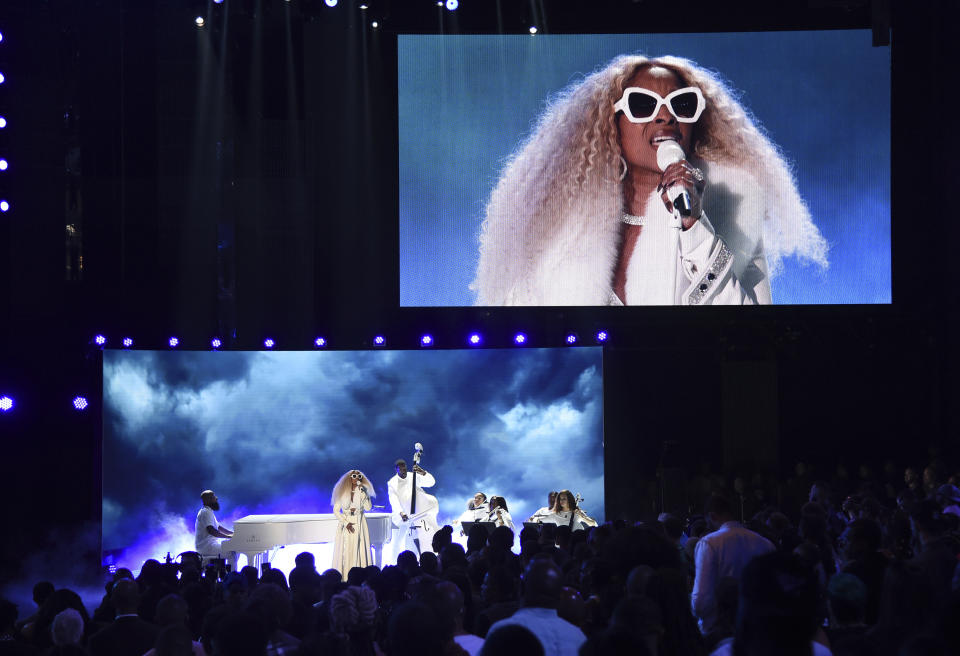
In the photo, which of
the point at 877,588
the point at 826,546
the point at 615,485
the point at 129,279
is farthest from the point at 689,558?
the point at 129,279

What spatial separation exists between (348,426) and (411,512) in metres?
2.11

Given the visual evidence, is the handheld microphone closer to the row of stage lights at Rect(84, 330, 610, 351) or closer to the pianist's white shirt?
the row of stage lights at Rect(84, 330, 610, 351)

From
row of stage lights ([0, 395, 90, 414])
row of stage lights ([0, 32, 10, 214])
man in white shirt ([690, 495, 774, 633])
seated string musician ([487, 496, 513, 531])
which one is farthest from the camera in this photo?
row of stage lights ([0, 32, 10, 214])

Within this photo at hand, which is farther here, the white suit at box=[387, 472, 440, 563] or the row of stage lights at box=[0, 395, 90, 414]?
the white suit at box=[387, 472, 440, 563]

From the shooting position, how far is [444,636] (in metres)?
2.86

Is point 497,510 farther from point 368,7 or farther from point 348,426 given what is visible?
point 368,7

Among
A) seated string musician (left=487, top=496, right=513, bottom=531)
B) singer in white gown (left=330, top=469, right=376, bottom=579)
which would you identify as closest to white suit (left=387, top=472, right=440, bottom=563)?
seated string musician (left=487, top=496, right=513, bottom=531)

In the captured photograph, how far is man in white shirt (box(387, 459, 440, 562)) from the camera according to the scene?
42.5 ft

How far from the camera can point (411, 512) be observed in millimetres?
13031

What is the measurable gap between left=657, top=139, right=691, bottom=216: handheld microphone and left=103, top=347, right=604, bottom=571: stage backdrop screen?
7.57ft

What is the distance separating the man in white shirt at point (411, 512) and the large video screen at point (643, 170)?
92.3 inches

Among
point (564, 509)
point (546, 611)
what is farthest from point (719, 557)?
point (564, 509)

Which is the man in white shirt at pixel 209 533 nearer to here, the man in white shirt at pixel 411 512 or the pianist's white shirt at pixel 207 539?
the pianist's white shirt at pixel 207 539

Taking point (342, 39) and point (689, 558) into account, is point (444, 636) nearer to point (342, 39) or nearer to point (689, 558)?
point (689, 558)
